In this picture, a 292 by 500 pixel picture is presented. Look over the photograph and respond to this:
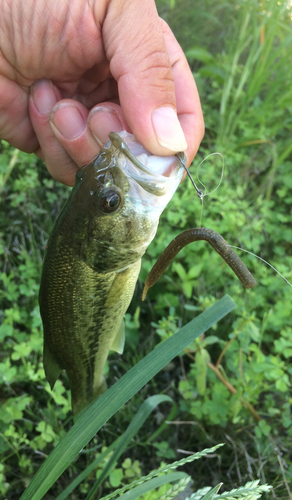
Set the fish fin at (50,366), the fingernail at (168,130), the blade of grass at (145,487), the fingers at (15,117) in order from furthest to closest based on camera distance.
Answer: the fingers at (15,117), the fish fin at (50,366), the fingernail at (168,130), the blade of grass at (145,487)

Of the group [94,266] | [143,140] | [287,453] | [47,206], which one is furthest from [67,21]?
[287,453]

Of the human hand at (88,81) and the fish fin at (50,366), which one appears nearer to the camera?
the human hand at (88,81)

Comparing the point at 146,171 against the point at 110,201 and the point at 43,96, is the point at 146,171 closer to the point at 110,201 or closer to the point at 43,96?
the point at 110,201

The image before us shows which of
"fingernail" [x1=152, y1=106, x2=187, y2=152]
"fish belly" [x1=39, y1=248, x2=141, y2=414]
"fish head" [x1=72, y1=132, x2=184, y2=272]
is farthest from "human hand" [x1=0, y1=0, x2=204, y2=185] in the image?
"fish belly" [x1=39, y1=248, x2=141, y2=414]

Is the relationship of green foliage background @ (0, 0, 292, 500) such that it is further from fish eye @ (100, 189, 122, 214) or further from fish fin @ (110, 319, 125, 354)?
fish eye @ (100, 189, 122, 214)

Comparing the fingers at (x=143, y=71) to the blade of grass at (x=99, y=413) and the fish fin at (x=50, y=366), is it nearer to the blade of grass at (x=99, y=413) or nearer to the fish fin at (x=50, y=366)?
the blade of grass at (x=99, y=413)

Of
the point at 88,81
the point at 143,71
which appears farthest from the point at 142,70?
the point at 88,81

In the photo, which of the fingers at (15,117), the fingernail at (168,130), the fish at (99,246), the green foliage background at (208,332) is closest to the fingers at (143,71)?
the fingernail at (168,130)

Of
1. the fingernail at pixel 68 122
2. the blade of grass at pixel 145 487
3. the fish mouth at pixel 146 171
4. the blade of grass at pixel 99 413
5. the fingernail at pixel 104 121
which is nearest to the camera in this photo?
the blade of grass at pixel 99 413
